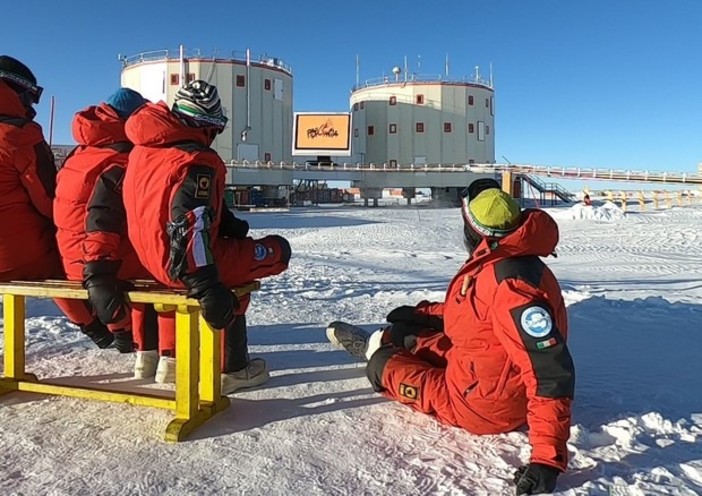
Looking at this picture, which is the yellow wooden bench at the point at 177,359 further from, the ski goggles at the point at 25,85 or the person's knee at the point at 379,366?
the ski goggles at the point at 25,85

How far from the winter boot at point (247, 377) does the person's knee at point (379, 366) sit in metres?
0.64

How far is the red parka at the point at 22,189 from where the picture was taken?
10.6 feet

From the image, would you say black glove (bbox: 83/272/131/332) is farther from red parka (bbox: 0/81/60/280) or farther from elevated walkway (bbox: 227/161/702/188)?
elevated walkway (bbox: 227/161/702/188)

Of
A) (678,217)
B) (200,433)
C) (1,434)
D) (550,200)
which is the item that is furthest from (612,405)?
(550,200)

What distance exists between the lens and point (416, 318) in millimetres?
3488

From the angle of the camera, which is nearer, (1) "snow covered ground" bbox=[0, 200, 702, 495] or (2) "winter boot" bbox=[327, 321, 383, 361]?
(1) "snow covered ground" bbox=[0, 200, 702, 495]

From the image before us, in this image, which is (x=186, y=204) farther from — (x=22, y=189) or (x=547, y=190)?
(x=547, y=190)

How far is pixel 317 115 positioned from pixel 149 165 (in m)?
38.7

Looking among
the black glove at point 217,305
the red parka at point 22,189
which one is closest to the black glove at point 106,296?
the black glove at point 217,305

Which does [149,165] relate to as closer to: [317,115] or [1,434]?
[1,434]

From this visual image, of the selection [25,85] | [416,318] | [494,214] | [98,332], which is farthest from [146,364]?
[494,214]

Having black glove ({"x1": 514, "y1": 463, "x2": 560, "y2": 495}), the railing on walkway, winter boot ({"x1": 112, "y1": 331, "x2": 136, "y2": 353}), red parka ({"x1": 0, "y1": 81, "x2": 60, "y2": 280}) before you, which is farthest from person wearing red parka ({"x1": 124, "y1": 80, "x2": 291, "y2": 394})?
the railing on walkway

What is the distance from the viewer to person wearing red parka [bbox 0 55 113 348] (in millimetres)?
3250

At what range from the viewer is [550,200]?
4431 cm
